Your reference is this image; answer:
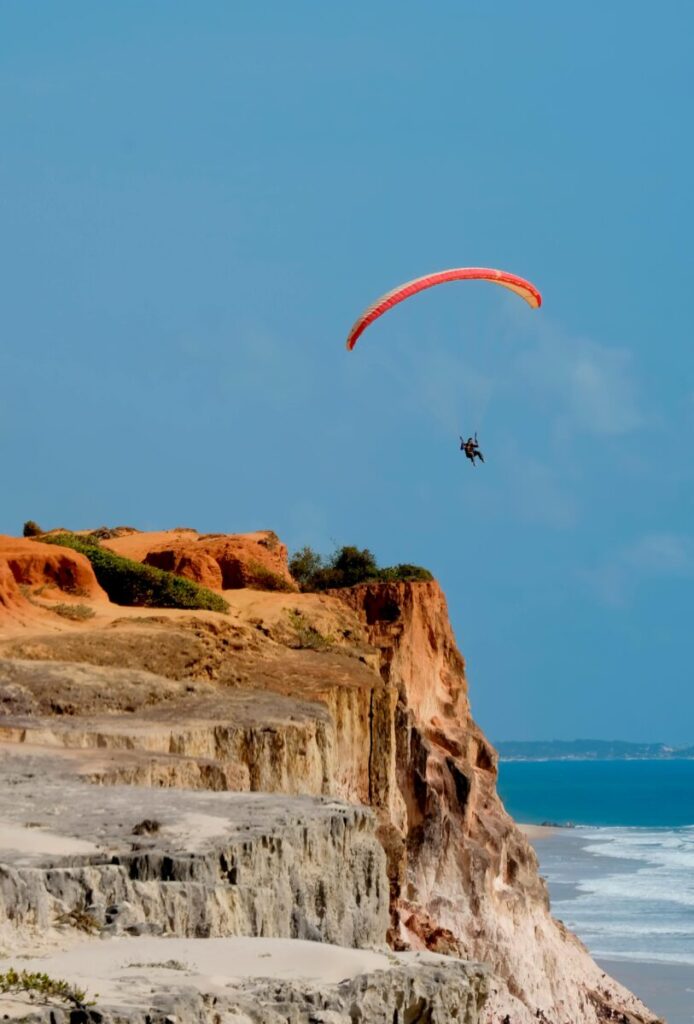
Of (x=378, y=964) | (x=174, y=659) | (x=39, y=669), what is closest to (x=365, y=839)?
(x=378, y=964)

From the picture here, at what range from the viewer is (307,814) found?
60.7 ft

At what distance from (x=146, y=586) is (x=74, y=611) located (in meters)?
5.32

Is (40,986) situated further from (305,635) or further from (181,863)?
(305,635)

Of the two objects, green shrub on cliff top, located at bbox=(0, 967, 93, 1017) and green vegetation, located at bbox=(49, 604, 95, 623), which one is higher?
green vegetation, located at bbox=(49, 604, 95, 623)

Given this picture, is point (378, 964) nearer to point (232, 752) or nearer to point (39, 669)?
point (232, 752)

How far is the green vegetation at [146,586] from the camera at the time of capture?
4028cm

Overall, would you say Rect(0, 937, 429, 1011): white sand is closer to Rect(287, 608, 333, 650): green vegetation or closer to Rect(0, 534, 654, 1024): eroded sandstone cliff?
Rect(0, 534, 654, 1024): eroded sandstone cliff

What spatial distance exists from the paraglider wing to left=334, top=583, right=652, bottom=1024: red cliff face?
831 cm

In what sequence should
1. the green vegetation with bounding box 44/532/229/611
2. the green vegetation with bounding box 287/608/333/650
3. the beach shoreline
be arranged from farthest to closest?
the beach shoreline → the green vegetation with bounding box 44/532/229/611 → the green vegetation with bounding box 287/608/333/650

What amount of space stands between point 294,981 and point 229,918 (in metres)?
2.33

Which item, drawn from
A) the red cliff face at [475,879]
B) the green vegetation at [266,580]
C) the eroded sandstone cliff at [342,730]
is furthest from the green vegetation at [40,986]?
the green vegetation at [266,580]

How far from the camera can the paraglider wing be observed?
118 feet

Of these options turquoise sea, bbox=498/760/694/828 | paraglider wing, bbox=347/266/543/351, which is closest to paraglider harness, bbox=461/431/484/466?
paraglider wing, bbox=347/266/543/351

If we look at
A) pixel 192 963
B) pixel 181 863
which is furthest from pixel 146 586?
pixel 192 963
